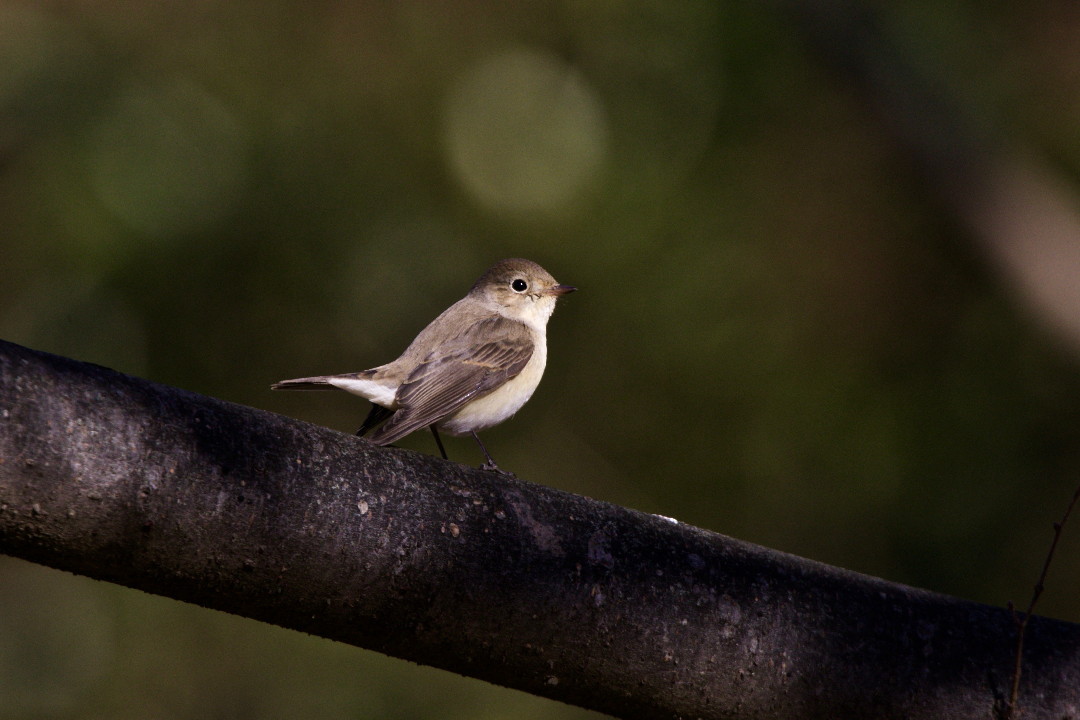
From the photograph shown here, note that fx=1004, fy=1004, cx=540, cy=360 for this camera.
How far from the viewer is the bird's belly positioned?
4207 millimetres

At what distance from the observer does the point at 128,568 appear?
1.84 m

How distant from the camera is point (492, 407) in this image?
427 centimetres

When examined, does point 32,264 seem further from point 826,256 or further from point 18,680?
point 826,256

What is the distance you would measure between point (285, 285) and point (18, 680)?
258cm

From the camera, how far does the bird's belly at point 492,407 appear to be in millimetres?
4207

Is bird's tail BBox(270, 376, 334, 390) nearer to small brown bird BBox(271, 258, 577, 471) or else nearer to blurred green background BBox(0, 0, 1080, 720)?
small brown bird BBox(271, 258, 577, 471)

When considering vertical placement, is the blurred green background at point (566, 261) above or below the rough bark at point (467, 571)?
below

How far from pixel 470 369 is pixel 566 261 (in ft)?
6.98

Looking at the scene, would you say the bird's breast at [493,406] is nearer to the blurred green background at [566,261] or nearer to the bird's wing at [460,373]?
the bird's wing at [460,373]

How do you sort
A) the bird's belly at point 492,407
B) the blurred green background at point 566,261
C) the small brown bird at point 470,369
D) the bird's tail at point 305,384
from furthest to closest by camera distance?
the blurred green background at point 566,261, the bird's belly at point 492,407, the small brown bird at point 470,369, the bird's tail at point 305,384

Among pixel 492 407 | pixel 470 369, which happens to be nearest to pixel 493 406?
pixel 492 407

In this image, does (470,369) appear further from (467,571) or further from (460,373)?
(467,571)

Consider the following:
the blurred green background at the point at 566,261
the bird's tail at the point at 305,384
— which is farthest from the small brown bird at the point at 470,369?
the blurred green background at the point at 566,261

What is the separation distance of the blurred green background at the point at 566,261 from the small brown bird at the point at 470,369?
1.25 meters
